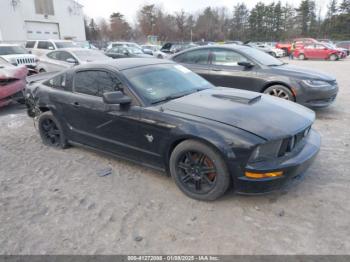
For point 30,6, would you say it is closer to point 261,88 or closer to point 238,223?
point 261,88

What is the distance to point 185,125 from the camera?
3062mm

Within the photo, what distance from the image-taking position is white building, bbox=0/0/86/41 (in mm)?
28969

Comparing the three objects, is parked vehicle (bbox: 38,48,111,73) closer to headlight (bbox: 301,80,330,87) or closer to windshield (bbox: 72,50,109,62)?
windshield (bbox: 72,50,109,62)

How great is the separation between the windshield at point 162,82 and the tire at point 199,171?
31.0 inches

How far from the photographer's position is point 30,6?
31.2m

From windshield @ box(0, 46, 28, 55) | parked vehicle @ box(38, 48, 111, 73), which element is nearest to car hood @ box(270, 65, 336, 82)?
parked vehicle @ box(38, 48, 111, 73)

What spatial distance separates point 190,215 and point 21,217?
5.90ft

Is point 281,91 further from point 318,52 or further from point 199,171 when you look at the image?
point 318,52

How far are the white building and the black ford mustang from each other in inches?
1200

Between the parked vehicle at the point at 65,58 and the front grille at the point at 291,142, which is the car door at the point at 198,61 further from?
the parked vehicle at the point at 65,58

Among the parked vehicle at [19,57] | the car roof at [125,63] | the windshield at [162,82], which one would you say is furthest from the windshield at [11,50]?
the windshield at [162,82]

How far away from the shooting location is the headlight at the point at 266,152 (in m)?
2.78

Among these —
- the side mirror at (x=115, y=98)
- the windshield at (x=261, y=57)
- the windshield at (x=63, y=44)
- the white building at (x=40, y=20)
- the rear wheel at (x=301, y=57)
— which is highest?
the white building at (x=40, y=20)

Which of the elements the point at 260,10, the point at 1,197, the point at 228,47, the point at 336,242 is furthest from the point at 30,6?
the point at 260,10
